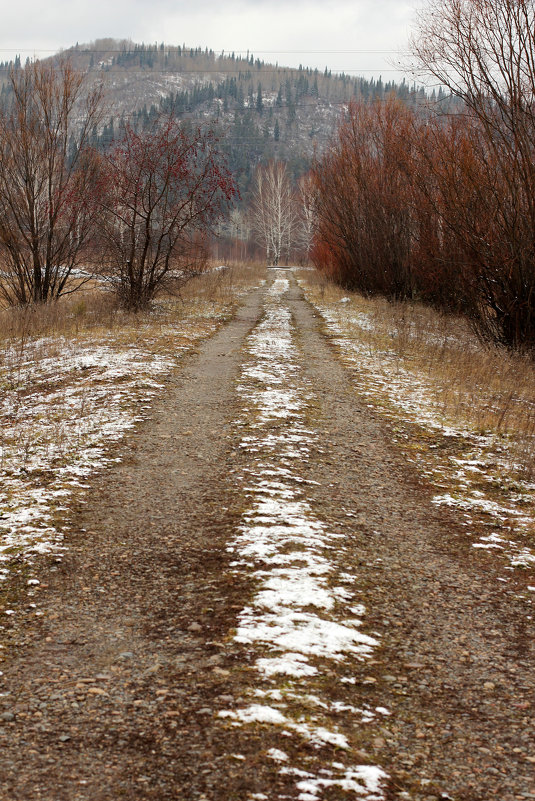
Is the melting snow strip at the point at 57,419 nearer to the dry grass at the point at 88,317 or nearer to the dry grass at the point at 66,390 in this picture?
the dry grass at the point at 66,390

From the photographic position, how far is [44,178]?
1560 cm

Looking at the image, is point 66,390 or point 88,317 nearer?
point 66,390

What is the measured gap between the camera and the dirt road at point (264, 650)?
234 cm

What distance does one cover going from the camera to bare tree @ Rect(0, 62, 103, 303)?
15.3m

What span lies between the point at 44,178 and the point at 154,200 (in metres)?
2.59

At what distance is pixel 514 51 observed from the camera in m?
10.9

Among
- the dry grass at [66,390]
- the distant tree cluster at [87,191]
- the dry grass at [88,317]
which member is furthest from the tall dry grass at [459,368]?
the distant tree cluster at [87,191]

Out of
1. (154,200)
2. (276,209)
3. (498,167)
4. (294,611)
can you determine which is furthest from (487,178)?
(276,209)

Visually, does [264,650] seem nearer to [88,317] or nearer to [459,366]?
[459,366]

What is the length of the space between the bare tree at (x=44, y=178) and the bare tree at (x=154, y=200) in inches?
26.2

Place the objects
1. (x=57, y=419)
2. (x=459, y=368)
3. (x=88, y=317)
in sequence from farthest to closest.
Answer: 1. (x=88, y=317)
2. (x=459, y=368)
3. (x=57, y=419)

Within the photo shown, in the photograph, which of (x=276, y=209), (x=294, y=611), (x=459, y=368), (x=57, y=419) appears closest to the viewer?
(x=294, y=611)

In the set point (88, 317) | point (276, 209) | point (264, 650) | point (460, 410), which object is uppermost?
point (276, 209)

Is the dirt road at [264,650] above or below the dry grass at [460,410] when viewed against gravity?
below
